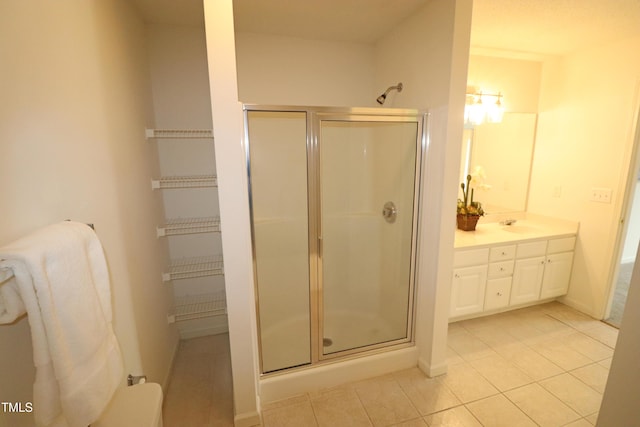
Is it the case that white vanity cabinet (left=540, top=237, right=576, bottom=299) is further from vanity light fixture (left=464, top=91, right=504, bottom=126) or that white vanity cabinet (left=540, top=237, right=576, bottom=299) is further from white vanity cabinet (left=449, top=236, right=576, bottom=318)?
vanity light fixture (left=464, top=91, right=504, bottom=126)

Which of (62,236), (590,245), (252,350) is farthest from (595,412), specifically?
(62,236)

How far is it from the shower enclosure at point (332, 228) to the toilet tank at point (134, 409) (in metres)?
0.78

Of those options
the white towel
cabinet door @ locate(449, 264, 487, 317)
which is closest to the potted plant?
cabinet door @ locate(449, 264, 487, 317)

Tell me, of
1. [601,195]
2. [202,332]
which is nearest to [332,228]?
[202,332]

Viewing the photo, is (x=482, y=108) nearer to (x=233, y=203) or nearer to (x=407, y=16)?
(x=407, y=16)

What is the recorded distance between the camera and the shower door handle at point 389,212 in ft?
7.66

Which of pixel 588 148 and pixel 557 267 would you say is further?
pixel 557 267

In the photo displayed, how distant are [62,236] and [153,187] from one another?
128cm

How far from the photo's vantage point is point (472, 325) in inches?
103

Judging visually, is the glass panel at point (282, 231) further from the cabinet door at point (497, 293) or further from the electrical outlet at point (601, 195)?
the electrical outlet at point (601, 195)

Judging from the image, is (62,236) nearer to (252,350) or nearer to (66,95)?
(66,95)

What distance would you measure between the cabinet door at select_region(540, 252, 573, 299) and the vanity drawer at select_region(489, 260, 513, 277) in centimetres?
47

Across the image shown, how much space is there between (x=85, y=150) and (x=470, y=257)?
2619mm

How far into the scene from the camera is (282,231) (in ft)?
7.69
